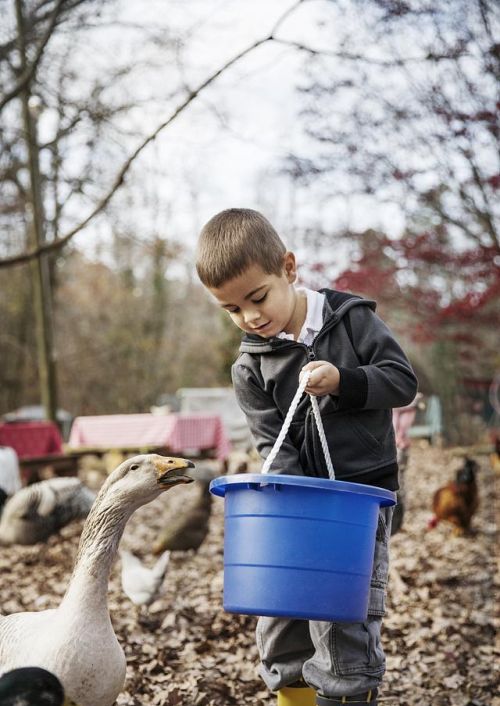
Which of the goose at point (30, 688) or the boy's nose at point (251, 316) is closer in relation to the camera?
the goose at point (30, 688)

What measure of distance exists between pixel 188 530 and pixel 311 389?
14.2 ft

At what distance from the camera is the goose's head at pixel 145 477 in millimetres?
2369

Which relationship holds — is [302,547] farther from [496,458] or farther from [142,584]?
[496,458]

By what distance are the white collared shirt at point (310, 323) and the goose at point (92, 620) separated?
60 centimetres

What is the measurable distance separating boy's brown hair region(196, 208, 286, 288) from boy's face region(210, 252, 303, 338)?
0.08 feet

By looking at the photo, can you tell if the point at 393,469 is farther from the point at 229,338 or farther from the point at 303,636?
the point at 229,338

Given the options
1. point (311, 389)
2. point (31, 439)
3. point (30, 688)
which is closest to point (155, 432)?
point (31, 439)

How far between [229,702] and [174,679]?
0.35 meters

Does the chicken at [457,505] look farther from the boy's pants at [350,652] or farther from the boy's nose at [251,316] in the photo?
the boy's nose at [251,316]

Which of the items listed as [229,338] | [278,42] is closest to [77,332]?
[229,338]

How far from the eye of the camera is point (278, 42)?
493 cm

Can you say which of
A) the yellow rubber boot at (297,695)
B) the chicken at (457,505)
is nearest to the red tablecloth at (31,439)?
the chicken at (457,505)

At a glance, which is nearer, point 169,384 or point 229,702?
point 229,702

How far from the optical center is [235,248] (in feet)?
8.05
